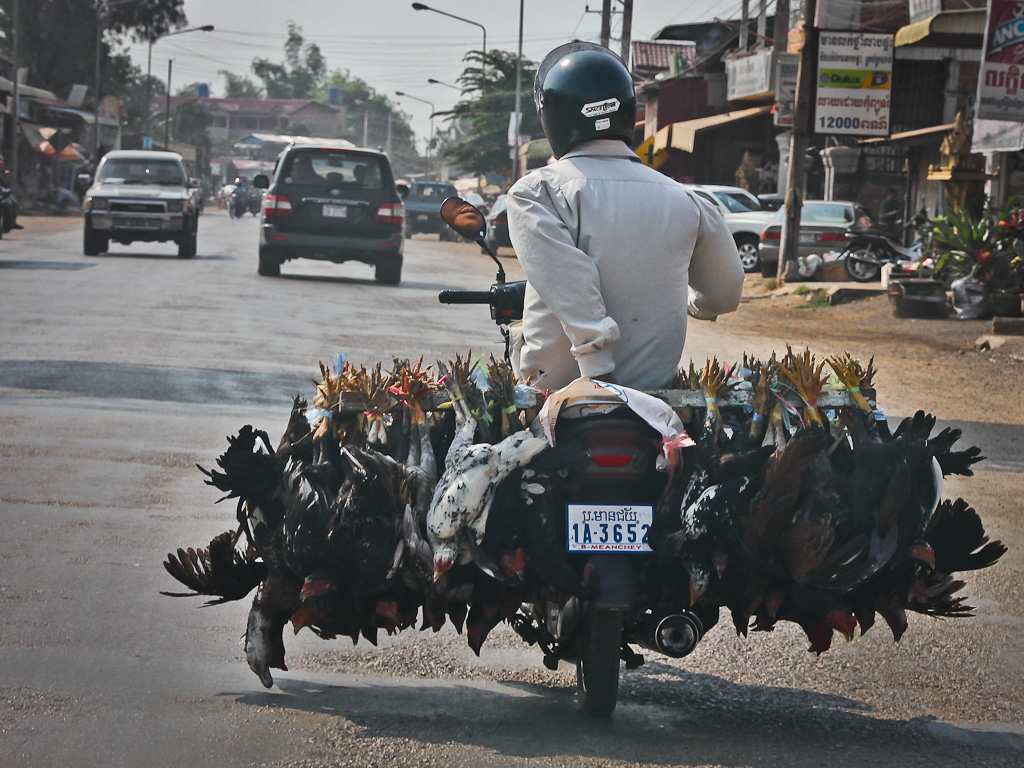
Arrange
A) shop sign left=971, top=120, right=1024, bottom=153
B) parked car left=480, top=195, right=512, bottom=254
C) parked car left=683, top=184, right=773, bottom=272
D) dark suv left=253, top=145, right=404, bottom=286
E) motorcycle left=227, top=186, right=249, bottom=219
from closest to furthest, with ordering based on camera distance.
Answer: shop sign left=971, top=120, right=1024, bottom=153 < dark suv left=253, top=145, right=404, bottom=286 < parked car left=683, top=184, right=773, bottom=272 < parked car left=480, top=195, right=512, bottom=254 < motorcycle left=227, top=186, right=249, bottom=219

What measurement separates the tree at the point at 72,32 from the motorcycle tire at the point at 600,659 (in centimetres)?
6535

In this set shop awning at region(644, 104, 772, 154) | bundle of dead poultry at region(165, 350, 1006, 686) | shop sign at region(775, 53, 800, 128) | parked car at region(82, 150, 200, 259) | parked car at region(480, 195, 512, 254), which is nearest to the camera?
bundle of dead poultry at region(165, 350, 1006, 686)

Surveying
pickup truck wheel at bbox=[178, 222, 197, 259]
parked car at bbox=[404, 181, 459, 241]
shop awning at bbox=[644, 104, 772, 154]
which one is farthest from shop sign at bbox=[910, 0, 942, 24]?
parked car at bbox=[404, 181, 459, 241]

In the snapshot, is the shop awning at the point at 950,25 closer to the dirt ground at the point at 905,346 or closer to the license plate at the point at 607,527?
A: the dirt ground at the point at 905,346

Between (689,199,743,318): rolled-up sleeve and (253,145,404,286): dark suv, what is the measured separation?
16360 mm

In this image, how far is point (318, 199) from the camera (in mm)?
20000

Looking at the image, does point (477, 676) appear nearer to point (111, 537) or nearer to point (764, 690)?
point (764, 690)

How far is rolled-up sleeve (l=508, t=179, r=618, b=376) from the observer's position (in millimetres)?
3502

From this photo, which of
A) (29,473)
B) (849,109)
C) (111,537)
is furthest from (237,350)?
(849,109)

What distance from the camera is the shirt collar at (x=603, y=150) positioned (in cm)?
379

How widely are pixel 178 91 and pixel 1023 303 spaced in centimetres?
16983

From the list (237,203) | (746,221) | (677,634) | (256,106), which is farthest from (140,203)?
(256,106)

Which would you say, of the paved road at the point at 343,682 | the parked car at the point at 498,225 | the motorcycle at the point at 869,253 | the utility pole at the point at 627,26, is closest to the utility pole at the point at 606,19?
the utility pole at the point at 627,26

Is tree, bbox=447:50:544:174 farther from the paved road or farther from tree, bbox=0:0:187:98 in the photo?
the paved road
